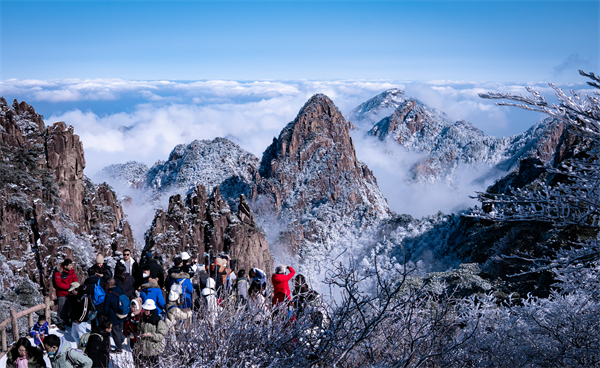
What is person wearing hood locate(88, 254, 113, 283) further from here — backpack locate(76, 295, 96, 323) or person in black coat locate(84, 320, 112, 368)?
person in black coat locate(84, 320, 112, 368)

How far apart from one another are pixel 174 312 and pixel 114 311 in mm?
1157

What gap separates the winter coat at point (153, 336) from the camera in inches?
229

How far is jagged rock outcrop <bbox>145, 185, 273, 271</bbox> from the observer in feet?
127

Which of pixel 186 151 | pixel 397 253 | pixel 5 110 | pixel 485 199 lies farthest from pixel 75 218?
pixel 186 151

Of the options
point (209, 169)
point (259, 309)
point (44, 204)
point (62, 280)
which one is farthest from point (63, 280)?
point (209, 169)

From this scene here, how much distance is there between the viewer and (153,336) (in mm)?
5977

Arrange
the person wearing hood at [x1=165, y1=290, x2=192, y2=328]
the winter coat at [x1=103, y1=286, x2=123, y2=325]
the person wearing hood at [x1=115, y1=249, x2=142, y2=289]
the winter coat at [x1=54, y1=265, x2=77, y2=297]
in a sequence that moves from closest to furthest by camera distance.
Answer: the person wearing hood at [x1=165, y1=290, x2=192, y2=328], the winter coat at [x1=103, y1=286, x2=123, y2=325], the winter coat at [x1=54, y1=265, x2=77, y2=297], the person wearing hood at [x1=115, y1=249, x2=142, y2=289]

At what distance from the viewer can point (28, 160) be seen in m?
21.9

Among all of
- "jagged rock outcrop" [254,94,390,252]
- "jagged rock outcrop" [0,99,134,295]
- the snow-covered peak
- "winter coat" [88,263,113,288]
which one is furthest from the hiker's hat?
the snow-covered peak

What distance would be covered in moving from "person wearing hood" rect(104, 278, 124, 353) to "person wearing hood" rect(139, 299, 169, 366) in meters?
1.29

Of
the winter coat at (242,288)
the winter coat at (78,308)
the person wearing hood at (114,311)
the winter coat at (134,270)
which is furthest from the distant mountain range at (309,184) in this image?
the person wearing hood at (114,311)

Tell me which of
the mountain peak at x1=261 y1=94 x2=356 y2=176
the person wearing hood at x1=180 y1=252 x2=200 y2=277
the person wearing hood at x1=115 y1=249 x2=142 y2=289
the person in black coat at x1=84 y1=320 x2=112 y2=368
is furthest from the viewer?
the mountain peak at x1=261 y1=94 x2=356 y2=176

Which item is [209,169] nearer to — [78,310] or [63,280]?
[63,280]

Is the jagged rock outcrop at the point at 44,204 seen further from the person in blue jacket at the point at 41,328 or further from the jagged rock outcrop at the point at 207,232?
the person in blue jacket at the point at 41,328
